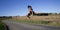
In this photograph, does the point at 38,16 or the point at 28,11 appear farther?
the point at 28,11

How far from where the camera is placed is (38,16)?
70.8m

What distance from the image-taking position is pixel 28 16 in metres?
80.5

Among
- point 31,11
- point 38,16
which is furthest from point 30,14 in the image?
point 38,16

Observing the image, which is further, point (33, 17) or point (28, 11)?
point (28, 11)

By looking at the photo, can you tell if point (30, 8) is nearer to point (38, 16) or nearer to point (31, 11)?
point (31, 11)

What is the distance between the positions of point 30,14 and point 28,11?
2.59m

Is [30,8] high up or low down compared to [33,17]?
up

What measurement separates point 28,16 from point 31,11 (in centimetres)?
423

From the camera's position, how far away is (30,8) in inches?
3078

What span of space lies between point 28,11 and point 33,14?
511 cm

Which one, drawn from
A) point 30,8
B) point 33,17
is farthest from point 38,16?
point 30,8

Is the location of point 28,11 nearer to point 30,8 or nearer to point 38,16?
point 30,8

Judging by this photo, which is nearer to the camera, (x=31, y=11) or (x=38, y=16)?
(x=38, y=16)

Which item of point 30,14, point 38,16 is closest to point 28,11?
point 30,14
